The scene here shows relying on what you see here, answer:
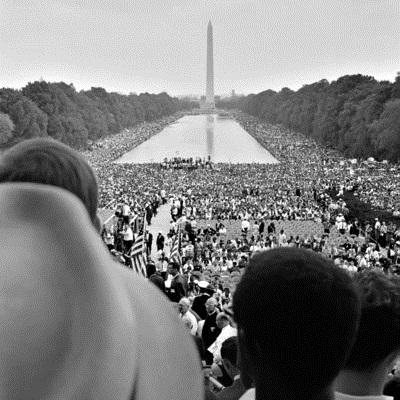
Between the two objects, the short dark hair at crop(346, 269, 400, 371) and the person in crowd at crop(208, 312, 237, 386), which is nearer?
the short dark hair at crop(346, 269, 400, 371)

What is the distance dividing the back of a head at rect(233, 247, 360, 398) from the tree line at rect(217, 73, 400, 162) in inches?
1848

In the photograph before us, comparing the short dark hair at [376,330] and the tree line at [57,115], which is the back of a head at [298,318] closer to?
the short dark hair at [376,330]

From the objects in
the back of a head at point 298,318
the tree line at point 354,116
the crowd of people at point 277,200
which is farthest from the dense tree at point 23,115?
the back of a head at point 298,318

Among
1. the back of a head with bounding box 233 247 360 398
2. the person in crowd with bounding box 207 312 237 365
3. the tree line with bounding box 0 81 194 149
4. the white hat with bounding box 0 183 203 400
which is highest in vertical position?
the white hat with bounding box 0 183 203 400

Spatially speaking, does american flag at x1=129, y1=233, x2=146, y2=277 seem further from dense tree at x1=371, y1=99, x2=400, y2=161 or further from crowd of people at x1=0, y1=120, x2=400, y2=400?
dense tree at x1=371, y1=99, x2=400, y2=161

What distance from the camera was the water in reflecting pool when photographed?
207ft

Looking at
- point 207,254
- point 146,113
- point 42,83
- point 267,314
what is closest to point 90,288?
point 267,314

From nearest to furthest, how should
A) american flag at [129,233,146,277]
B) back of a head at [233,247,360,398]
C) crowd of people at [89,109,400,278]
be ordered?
1. back of a head at [233,247,360,398]
2. american flag at [129,233,146,277]
3. crowd of people at [89,109,400,278]

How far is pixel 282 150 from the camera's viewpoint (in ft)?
211

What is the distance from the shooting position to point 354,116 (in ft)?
201

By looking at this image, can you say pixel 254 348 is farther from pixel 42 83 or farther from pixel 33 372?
pixel 42 83

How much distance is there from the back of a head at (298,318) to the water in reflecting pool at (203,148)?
184 feet

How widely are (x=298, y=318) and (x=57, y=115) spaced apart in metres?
68.4

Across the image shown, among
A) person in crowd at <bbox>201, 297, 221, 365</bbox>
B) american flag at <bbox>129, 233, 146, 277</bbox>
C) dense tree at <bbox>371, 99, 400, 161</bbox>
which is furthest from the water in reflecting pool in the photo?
person in crowd at <bbox>201, 297, 221, 365</bbox>
